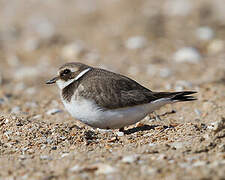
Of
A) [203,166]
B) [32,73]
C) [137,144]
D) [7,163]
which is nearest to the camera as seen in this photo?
[203,166]

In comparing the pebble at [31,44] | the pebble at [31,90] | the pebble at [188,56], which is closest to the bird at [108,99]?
the pebble at [31,90]

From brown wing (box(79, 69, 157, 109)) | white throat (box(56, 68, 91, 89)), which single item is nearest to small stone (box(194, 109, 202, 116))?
brown wing (box(79, 69, 157, 109))

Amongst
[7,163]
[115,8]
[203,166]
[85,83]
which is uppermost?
[115,8]

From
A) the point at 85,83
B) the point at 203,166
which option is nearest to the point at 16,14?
the point at 85,83

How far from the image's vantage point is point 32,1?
49.9 feet

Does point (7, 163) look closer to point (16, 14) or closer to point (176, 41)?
point (176, 41)

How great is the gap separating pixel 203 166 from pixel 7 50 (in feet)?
28.7

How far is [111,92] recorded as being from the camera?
5086 millimetres

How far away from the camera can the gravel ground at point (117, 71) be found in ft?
12.6

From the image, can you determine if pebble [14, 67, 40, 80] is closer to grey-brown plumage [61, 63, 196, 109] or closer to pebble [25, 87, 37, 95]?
pebble [25, 87, 37, 95]

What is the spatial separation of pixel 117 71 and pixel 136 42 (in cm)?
196

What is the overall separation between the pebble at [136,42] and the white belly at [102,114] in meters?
6.00

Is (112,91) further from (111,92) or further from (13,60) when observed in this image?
(13,60)

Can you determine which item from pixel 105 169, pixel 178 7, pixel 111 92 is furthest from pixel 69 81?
pixel 178 7
